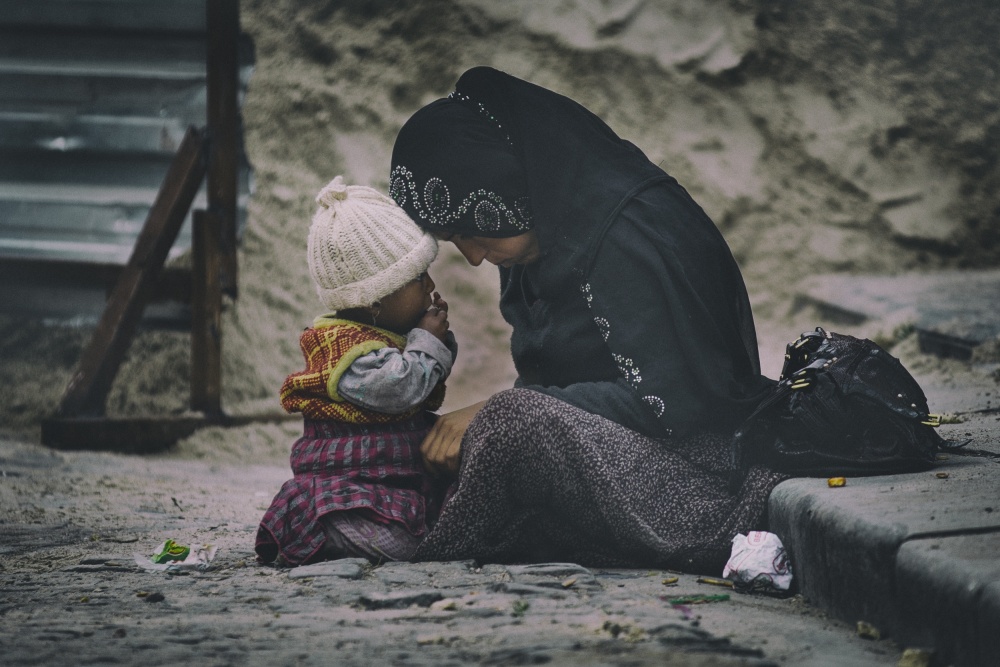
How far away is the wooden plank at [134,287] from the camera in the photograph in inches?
191

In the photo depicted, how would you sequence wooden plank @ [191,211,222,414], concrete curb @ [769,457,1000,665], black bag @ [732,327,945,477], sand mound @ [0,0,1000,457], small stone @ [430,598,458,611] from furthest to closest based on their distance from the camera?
sand mound @ [0,0,1000,457]
wooden plank @ [191,211,222,414]
black bag @ [732,327,945,477]
small stone @ [430,598,458,611]
concrete curb @ [769,457,1000,665]

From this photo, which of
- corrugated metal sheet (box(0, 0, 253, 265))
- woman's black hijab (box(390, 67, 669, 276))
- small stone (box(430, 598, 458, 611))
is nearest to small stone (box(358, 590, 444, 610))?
small stone (box(430, 598, 458, 611))

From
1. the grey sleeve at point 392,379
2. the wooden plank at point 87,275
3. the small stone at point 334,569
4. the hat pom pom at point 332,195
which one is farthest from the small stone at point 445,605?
the wooden plank at point 87,275

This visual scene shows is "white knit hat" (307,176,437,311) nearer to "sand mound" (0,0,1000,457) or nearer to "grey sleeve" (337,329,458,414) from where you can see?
"grey sleeve" (337,329,458,414)

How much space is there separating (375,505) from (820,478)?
1.01 m

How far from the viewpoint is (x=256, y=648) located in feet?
5.87

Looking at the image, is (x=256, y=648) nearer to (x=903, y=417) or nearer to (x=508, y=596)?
(x=508, y=596)

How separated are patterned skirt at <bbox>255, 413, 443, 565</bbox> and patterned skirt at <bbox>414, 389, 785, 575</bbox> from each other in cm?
16

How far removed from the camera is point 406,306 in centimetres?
261

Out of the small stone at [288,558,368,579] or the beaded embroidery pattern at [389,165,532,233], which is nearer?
the small stone at [288,558,368,579]

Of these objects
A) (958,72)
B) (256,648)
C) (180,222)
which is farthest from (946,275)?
(256,648)

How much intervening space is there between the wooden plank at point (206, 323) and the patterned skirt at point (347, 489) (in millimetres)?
2700

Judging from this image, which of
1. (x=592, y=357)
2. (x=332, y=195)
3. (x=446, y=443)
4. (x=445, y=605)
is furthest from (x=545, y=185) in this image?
(x=445, y=605)

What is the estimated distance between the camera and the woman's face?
2.56 meters
